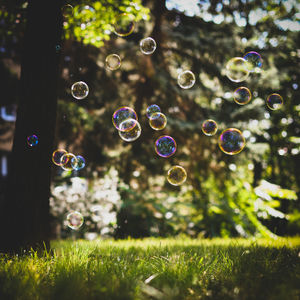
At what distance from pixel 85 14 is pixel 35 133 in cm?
303

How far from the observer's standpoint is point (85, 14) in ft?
16.7

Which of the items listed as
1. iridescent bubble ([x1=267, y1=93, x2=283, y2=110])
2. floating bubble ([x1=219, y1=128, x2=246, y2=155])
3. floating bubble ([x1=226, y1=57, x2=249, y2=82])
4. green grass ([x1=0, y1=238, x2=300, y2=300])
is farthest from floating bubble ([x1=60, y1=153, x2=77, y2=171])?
iridescent bubble ([x1=267, y1=93, x2=283, y2=110])

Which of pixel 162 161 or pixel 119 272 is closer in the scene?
pixel 119 272

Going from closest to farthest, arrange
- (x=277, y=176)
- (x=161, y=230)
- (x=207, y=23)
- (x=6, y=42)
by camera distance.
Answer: (x=6, y=42) < (x=161, y=230) < (x=207, y=23) < (x=277, y=176)

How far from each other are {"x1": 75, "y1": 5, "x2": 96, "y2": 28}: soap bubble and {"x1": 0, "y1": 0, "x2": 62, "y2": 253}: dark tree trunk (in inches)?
65.4

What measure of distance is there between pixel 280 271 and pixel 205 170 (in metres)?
5.37

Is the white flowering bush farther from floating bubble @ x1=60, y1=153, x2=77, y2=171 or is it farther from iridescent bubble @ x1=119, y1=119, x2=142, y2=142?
iridescent bubble @ x1=119, y1=119, x2=142, y2=142

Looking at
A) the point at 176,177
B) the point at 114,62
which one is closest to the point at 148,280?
the point at 176,177

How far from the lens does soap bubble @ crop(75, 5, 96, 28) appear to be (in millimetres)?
5070

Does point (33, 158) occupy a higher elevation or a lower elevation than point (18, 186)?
higher

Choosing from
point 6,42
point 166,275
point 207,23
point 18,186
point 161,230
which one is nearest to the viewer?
point 166,275

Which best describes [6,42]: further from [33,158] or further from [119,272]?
[119,272]

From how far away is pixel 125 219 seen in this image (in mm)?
6570

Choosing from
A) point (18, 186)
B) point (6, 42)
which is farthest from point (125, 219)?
point (6, 42)
